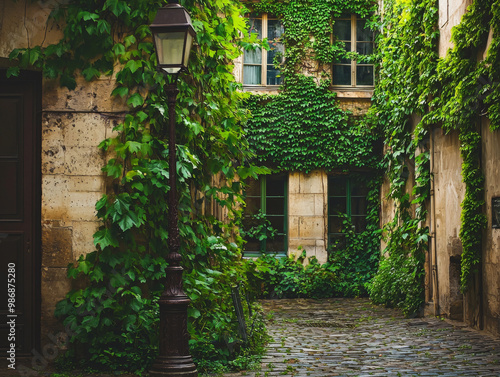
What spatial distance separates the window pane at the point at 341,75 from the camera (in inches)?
625

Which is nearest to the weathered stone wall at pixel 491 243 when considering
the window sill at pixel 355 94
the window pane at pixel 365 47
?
the window sill at pixel 355 94

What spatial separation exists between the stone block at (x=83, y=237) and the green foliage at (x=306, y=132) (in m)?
8.68

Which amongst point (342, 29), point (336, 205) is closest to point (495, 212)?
point (336, 205)

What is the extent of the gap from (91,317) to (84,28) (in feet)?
9.42

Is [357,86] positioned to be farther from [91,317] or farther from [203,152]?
[91,317]

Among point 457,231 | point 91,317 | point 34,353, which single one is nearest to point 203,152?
point 91,317

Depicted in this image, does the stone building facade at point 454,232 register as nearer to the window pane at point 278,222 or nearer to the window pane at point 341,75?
the window pane at point 278,222

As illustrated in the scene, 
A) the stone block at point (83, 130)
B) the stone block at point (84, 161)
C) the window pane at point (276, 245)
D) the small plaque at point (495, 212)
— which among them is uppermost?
the stone block at point (83, 130)

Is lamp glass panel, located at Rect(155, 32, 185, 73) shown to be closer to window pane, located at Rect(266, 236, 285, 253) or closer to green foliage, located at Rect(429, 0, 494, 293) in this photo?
green foliage, located at Rect(429, 0, 494, 293)

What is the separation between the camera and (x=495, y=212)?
349 inches

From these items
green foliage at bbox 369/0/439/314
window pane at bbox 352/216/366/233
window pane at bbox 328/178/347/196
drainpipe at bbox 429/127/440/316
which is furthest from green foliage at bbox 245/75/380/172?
drainpipe at bbox 429/127/440/316

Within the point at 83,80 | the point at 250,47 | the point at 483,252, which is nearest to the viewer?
the point at 83,80

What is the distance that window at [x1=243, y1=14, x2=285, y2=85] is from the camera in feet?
51.8

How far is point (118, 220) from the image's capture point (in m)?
6.58
